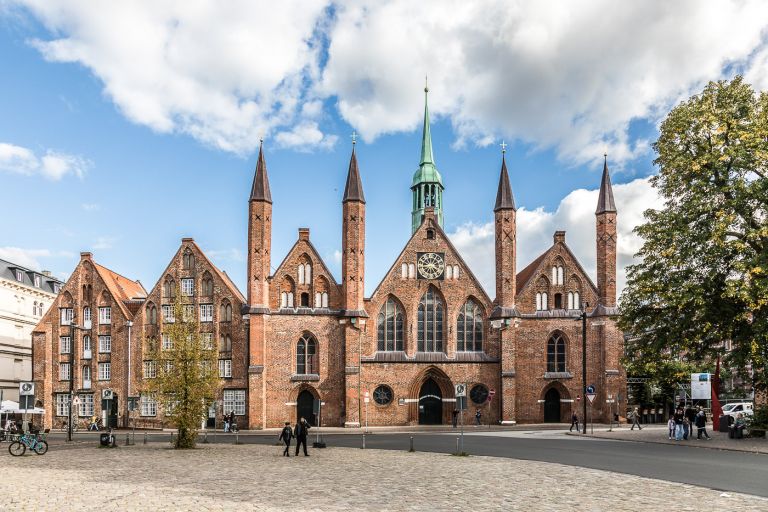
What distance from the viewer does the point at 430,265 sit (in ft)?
186

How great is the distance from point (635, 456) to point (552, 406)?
30.0m

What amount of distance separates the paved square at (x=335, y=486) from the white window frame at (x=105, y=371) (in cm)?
3097

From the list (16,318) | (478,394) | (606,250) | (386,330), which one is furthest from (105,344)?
(606,250)

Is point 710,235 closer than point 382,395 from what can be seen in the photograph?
Yes

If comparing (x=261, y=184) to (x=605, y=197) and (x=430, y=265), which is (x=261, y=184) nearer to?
(x=430, y=265)

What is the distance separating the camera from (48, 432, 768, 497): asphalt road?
19266 millimetres

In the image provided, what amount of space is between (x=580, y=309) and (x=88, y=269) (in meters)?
40.2

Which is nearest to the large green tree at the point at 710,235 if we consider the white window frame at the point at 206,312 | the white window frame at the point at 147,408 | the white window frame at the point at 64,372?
the white window frame at the point at 206,312

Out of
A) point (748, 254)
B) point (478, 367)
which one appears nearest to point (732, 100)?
point (748, 254)

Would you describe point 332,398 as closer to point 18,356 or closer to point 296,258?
point 296,258

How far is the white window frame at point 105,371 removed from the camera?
2206 inches

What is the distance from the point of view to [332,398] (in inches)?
2112

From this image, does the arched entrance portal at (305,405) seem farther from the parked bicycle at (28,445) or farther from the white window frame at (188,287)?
the parked bicycle at (28,445)

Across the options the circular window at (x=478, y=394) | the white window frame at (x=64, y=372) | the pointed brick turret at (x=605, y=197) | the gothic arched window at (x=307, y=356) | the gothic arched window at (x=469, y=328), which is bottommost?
the circular window at (x=478, y=394)
